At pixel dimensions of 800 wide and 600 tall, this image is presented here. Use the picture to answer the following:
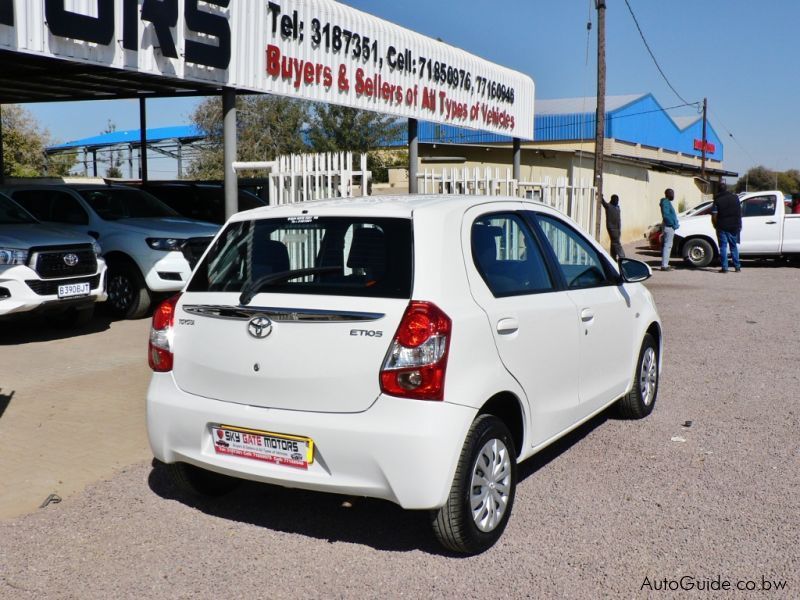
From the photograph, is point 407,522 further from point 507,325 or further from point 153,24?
point 153,24

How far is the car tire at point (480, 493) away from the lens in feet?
13.0

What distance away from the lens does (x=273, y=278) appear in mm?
4258

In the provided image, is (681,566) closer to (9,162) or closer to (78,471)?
(78,471)

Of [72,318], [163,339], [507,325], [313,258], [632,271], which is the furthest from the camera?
[72,318]

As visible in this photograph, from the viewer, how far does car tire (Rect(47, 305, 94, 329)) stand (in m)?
10.9

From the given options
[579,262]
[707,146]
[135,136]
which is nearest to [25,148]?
[135,136]

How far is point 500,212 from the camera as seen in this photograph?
4.83 metres

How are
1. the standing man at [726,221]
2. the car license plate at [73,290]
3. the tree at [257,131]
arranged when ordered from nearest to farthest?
the car license plate at [73,290]
the standing man at [726,221]
the tree at [257,131]

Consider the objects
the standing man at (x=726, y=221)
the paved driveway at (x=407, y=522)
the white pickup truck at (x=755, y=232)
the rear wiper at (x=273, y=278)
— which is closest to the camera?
the paved driveway at (x=407, y=522)

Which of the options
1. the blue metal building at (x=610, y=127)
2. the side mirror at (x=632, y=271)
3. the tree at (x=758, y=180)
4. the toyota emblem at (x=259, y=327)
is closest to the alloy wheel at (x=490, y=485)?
the toyota emblem at (x=259, y=327)

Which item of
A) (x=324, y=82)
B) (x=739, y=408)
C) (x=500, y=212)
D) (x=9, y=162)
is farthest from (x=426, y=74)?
(x=9, y=162)

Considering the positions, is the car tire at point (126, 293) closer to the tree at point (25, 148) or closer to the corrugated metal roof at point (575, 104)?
the tree at point (25, 148)

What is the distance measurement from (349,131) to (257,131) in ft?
14.0

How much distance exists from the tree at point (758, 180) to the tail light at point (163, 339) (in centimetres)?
10412
